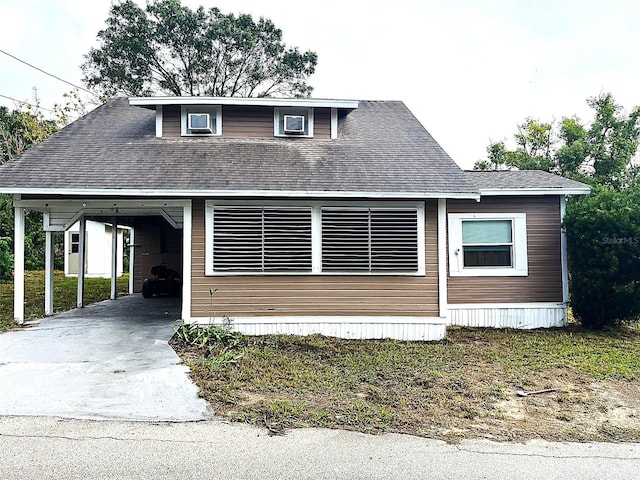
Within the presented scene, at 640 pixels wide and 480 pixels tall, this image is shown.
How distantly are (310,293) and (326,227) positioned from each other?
4.05 feet

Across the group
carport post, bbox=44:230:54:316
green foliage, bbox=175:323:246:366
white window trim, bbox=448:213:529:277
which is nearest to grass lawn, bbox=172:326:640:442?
green foliage, bbox=175:323:246:366

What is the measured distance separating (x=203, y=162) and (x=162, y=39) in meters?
18.3

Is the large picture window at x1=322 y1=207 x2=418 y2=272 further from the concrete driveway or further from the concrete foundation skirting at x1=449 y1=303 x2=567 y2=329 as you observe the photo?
the concrete driveway

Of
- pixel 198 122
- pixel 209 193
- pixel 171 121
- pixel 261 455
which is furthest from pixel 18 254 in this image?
pixel 261 455

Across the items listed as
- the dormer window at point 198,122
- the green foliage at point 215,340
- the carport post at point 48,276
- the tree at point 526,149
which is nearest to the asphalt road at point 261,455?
the green foliage at point 215,340

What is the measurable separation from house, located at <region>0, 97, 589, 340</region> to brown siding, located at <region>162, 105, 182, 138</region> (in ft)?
1.42

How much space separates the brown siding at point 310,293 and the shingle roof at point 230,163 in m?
1.01

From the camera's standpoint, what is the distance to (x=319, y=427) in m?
4.38

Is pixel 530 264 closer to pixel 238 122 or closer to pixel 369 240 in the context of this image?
pixel 369 240

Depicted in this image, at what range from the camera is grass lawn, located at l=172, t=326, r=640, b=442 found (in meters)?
4.54

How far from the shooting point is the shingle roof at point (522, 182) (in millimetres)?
9312

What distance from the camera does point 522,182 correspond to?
32.1 ft

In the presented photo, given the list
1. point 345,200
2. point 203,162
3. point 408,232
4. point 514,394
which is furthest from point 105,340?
point 514,394

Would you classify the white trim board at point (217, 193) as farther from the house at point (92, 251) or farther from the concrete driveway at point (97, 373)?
the house at point (92, 251)
